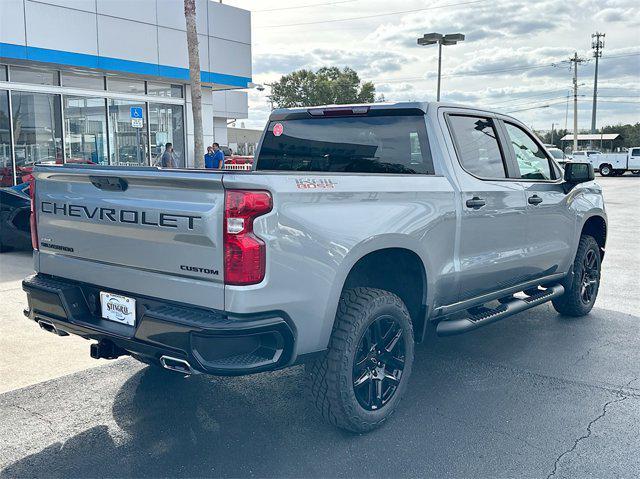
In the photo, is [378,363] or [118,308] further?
[378,363]

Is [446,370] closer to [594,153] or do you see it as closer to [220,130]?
[220,130]

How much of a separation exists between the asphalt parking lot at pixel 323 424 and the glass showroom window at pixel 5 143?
1111cm

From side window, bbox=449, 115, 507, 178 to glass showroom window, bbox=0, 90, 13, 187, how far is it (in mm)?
13334

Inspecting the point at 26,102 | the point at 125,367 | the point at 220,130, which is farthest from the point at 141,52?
the point at 220,130

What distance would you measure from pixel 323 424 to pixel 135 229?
161cm

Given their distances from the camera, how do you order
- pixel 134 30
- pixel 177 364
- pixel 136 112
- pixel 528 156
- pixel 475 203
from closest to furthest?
pixel 177 364 → pixel 475 203 → pixel 528 156 → pixel 134 30 → pixel 136 112

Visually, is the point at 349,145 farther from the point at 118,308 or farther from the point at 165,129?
the point at 165,129

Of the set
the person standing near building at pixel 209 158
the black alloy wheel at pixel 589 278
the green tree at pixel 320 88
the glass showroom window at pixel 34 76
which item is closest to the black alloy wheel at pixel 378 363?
the black alloy wheel at pixel 589 278

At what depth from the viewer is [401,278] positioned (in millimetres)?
4258

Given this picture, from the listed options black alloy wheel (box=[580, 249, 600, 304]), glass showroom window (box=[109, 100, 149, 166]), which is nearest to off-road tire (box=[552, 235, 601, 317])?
black alloy wheel (box=[580, 249, 600, 304])

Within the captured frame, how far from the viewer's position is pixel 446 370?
488cm

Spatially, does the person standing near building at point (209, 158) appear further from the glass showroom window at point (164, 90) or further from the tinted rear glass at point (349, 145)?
the tinted rear glass at point (349, 145)

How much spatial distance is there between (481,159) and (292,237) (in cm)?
218

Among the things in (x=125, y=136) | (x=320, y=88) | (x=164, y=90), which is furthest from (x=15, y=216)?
(x=320, y=88)
